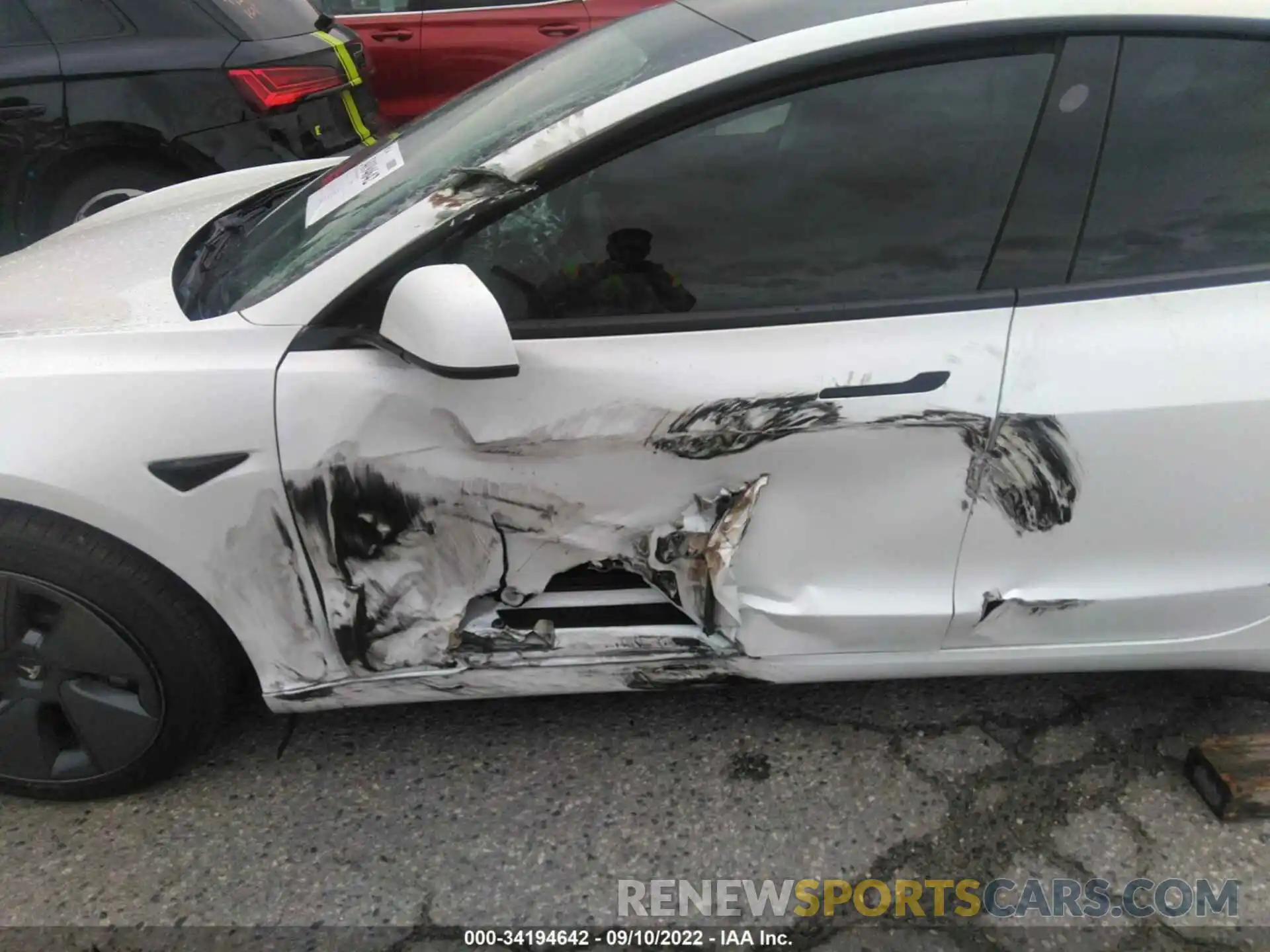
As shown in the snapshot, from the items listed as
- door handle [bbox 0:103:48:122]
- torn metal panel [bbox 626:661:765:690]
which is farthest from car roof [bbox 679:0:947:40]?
door handle [bbox 0:103:48:122]

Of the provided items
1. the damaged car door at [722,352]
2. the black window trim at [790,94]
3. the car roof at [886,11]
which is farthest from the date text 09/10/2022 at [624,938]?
the car roof at [886,11]

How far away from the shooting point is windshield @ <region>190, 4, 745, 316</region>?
178 cm

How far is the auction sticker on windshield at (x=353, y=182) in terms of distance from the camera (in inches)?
78.0

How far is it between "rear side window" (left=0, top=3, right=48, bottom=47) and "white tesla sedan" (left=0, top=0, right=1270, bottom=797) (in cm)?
256

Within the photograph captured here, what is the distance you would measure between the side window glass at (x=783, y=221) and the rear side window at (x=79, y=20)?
2.97 meters

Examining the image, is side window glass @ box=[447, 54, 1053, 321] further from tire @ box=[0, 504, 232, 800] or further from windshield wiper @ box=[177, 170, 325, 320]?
tire @ box=[0, 504, 232, 800]

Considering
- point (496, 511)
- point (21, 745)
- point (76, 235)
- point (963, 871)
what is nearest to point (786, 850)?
point (963, 871)

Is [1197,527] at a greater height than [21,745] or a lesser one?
greater

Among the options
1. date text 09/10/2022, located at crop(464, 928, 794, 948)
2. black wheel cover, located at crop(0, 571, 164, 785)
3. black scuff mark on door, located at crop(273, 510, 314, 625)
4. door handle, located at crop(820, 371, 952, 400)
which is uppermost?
door handle, located at crop(820, 371, 952, 400)

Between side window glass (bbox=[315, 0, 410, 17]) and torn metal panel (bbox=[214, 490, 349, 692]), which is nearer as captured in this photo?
torn metal panel (bbox=[214, 490, 349, 692])

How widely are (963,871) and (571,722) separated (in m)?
0.89

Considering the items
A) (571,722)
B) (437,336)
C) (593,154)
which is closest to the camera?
(437,336)

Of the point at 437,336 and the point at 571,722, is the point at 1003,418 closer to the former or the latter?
the point at 437,336

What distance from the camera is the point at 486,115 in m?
2.03
